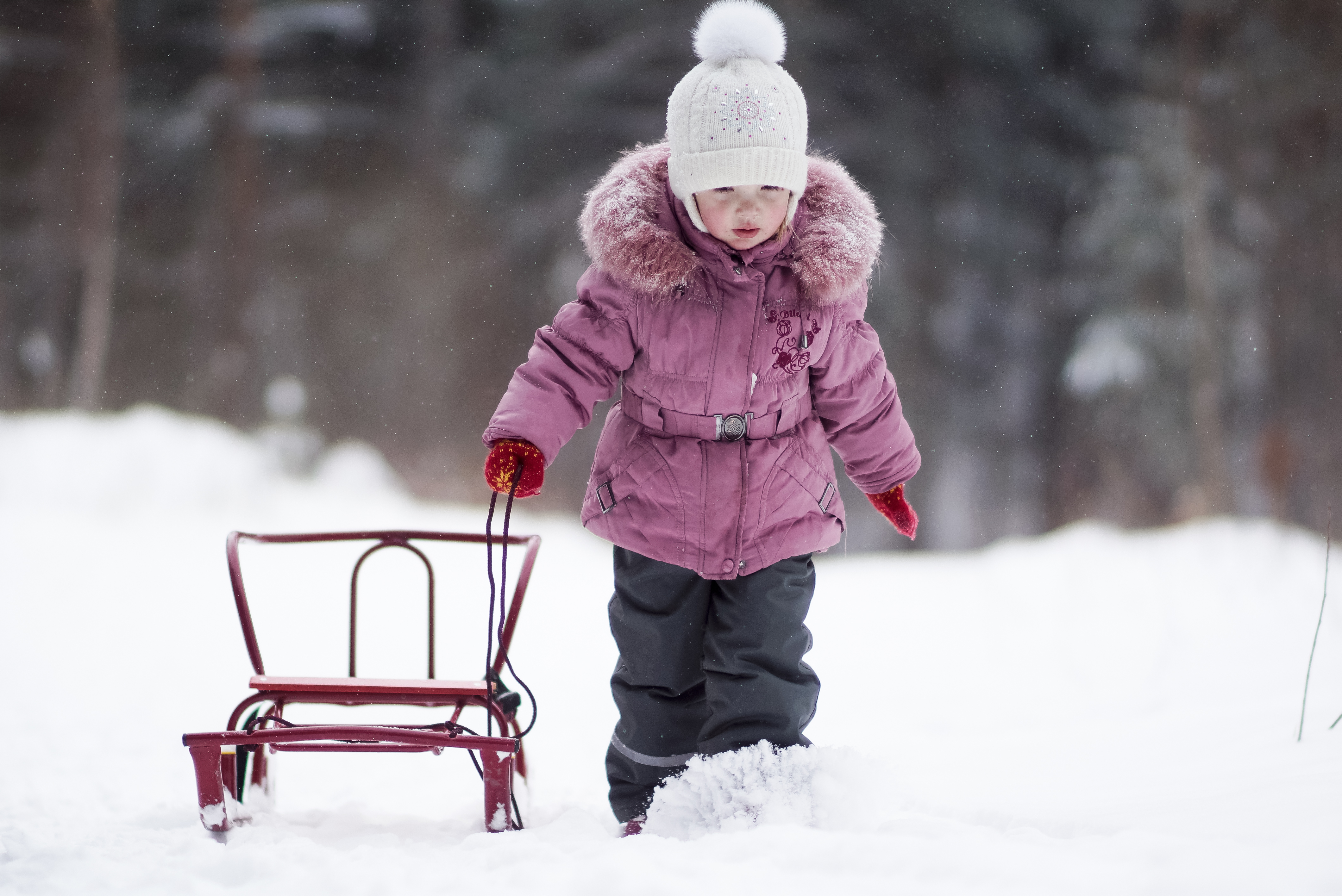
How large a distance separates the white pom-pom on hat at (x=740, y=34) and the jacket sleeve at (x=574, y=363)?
1.54 feet

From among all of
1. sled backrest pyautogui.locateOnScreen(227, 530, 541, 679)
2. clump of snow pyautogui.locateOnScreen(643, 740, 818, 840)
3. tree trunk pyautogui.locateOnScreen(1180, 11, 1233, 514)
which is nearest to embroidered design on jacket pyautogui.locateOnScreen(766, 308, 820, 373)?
sled backrest pyautogui.locateOnScreen(227, 530, 541, 679)

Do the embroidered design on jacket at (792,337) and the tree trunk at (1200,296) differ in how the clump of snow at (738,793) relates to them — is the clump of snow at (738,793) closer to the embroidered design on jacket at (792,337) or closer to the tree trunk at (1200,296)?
the embroidered design on jacket at (792,337)

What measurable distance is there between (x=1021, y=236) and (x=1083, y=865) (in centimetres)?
703

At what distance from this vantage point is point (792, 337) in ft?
6.10

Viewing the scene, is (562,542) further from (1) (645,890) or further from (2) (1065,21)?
(2) (1065,21)

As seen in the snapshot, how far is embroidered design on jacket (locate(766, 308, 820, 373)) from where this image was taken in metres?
1.85

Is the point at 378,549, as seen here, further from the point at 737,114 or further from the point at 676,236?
the point at 737,114

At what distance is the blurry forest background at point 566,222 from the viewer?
7035 mm

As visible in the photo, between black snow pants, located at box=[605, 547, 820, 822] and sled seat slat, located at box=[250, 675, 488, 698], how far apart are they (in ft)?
1.17

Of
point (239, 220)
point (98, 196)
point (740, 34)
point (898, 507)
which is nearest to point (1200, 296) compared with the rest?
point (898, 507)

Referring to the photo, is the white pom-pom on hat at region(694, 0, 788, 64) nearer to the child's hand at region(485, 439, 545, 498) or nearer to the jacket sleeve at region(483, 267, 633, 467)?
the jacket sleeve at region(483, 267, 633, 467)

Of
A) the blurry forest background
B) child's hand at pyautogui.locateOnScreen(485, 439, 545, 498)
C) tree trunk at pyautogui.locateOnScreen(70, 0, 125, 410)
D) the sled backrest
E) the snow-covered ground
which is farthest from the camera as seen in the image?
tree trunk at pyautogui.locateOnScreen(70, 0, 125, 410)

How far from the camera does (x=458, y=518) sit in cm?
629

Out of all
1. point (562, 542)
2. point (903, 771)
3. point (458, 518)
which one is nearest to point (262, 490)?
point (458, 518)
